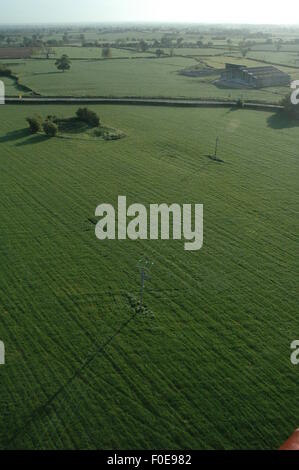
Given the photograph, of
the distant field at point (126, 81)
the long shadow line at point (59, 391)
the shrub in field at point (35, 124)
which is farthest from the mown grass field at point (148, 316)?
the distant field at point (126, 81)

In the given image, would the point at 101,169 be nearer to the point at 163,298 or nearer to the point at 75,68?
the point at 163,298

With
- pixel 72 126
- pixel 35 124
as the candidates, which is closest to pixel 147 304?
pixel 35 124

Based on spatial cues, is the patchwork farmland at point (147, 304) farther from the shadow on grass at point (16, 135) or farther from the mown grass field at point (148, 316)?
the shadow on grass at point (16, 135)

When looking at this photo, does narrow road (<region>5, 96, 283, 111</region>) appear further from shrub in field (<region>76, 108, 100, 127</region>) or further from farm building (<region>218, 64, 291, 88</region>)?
farm building (<region>218, 64, 291, 88</region>)

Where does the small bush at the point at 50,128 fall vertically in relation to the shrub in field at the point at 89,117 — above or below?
below

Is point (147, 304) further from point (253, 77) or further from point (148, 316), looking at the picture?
point (253, 77)
